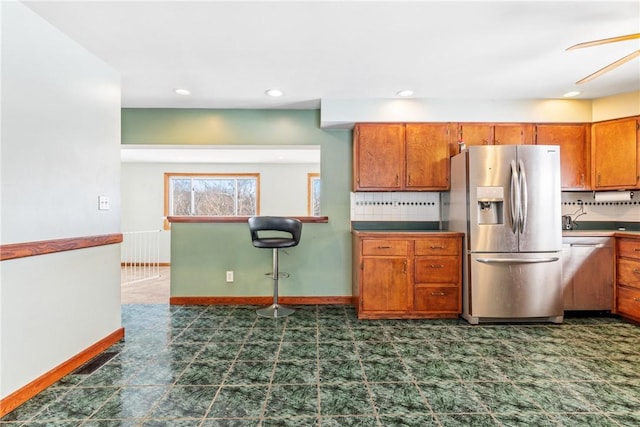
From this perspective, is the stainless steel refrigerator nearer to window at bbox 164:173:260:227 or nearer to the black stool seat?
the black stool seat

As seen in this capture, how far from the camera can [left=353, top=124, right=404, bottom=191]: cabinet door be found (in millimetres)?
3625

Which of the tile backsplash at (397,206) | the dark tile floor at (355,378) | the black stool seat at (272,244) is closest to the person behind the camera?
the dark tile floor at (355,378)

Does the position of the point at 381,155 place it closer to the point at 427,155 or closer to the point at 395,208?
the point at 427,155

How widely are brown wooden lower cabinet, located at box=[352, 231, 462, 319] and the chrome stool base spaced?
2.56ft

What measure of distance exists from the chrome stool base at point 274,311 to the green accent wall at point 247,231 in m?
0.33

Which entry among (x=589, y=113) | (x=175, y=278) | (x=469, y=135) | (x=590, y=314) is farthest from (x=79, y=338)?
(x=589, y=113)

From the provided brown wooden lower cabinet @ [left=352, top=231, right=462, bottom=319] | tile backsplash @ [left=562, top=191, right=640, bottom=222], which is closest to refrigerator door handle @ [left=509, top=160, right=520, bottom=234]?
brown wooden lower cabinet @ [left=352, top=231, right=462, bottom=319]

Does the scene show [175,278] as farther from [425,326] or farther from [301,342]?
[425,326]

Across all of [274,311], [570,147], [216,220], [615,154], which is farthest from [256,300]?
[615,154]

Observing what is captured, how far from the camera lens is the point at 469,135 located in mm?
3619

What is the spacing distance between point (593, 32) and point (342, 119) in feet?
7.04

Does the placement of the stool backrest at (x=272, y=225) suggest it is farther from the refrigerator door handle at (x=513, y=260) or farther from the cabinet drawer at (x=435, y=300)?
the refrigerator door handle at (x=513, y=260)

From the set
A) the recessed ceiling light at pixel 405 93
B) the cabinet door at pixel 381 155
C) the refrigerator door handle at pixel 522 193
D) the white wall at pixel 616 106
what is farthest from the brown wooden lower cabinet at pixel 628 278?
the recessed ceiling light at pixel 405 93

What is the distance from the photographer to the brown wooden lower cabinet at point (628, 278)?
124 inches
